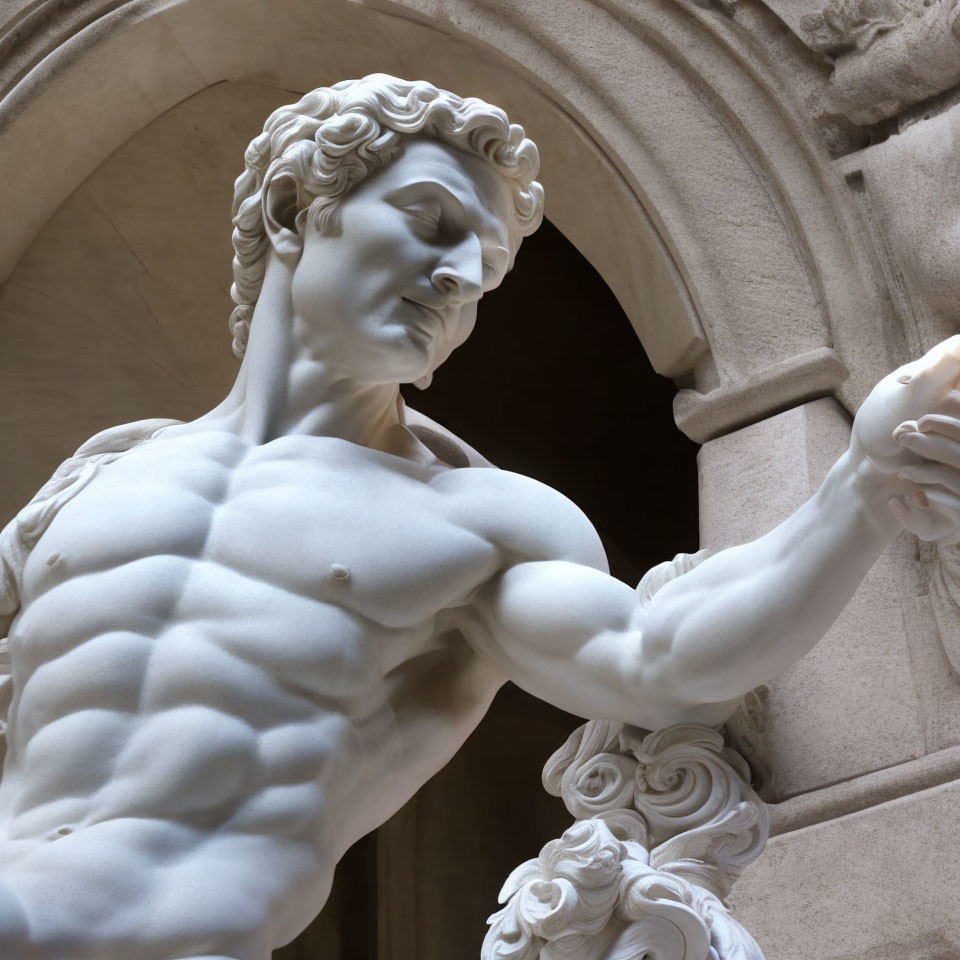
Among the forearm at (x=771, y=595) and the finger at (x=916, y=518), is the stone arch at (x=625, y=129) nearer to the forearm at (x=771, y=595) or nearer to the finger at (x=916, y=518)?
the forearm at (x=771, y=595)

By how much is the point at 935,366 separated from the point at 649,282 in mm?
2285

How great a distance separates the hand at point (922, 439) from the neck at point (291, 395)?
0.92 metres

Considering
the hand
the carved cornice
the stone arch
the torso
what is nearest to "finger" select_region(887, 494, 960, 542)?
the hand

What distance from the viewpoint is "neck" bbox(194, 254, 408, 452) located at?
3.06 metres

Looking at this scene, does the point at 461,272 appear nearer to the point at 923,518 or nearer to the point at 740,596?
the point at 740,596

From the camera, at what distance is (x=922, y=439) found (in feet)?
7.64

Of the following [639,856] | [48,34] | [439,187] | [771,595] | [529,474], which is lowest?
[529,474]

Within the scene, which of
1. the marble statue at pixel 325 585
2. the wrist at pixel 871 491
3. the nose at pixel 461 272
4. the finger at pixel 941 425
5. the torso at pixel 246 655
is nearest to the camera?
the finger at pixel 941 425

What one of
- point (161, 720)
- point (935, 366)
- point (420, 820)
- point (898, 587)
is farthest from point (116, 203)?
point (935, 366)

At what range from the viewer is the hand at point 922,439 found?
233cm

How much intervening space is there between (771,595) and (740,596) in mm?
50

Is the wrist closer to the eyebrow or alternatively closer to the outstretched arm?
the outstretched arm

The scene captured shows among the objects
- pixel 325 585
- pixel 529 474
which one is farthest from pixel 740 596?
pixel 529 474

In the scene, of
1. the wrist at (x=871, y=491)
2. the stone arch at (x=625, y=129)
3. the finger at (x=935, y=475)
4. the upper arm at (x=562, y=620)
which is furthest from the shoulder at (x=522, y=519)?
the stone arch at (x=625, y=129)
